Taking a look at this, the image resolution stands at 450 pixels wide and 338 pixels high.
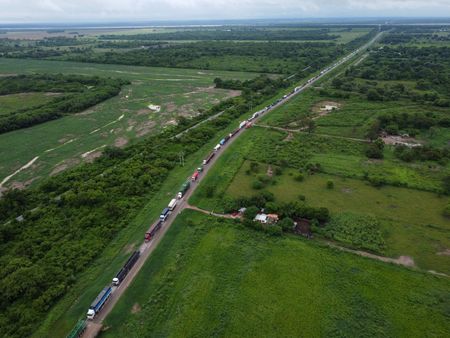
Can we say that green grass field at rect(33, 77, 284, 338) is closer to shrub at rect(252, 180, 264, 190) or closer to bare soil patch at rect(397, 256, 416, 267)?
shrub at rect(252, 180, 264, 190)

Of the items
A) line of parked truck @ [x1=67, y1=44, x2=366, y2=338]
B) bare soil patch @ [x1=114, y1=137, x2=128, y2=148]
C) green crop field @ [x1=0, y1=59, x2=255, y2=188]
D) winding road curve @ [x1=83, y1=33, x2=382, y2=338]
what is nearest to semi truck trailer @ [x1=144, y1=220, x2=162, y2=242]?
line of parked truck @ [x1=67, y1=44, x2=366, y2=338]

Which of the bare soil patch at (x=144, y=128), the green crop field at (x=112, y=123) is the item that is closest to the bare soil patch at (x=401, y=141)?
the green crop field at (x=112, y=123)

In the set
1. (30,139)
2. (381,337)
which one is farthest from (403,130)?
(30,139)

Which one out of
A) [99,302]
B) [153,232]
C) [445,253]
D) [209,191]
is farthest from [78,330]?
[445,253]

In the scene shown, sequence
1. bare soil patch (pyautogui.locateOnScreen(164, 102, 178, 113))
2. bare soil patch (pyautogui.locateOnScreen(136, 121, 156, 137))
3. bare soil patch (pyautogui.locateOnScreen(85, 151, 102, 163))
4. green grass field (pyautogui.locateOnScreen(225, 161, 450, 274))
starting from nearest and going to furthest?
1. green grass field (pyautogui.locateOnScreen(225, 161, 450, 274))
2. bare soil patch (pyautogui.locateOnScreen(85, 151, 102, 163))
3. bare soil patch (pyautogui.locateOnScreen(136, 121, 156, 137))
4. bare soil patch (pyautogui.locateOnScreen(164, 102, 178, 113))

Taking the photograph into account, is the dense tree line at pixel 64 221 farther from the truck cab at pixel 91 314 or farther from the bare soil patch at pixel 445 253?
the bare soil patch at pixel 445 253
